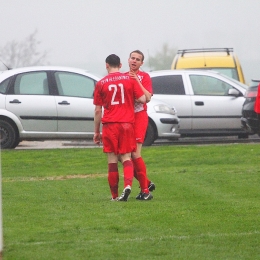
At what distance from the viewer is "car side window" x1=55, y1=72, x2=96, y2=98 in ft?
62.5

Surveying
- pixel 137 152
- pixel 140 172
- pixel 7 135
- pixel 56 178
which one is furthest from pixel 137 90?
pixel 7 135

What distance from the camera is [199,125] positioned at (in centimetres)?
2091

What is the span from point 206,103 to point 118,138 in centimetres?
1026

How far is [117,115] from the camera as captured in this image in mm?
10727

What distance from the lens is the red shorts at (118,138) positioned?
1077cm

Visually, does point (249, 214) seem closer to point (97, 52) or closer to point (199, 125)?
point (199, 125)

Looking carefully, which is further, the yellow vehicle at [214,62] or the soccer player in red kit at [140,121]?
the yellow vehicle at [214,62]

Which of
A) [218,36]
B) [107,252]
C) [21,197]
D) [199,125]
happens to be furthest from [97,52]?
[107,252]

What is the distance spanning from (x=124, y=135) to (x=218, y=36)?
73.1 ft

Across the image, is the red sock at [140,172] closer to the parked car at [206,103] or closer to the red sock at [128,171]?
the red sock at [128,171]

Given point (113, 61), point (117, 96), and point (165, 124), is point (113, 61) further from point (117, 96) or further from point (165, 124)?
point (165, 124)

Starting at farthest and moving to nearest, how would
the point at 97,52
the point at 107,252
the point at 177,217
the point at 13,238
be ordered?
the point at 97,52 < the point at 177,217 < the point at 13,238 < the point at 107,252

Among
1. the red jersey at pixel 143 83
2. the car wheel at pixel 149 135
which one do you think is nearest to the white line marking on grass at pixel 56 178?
the red jersey at pixel 143 83

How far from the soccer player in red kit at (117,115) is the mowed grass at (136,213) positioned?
0.39m
